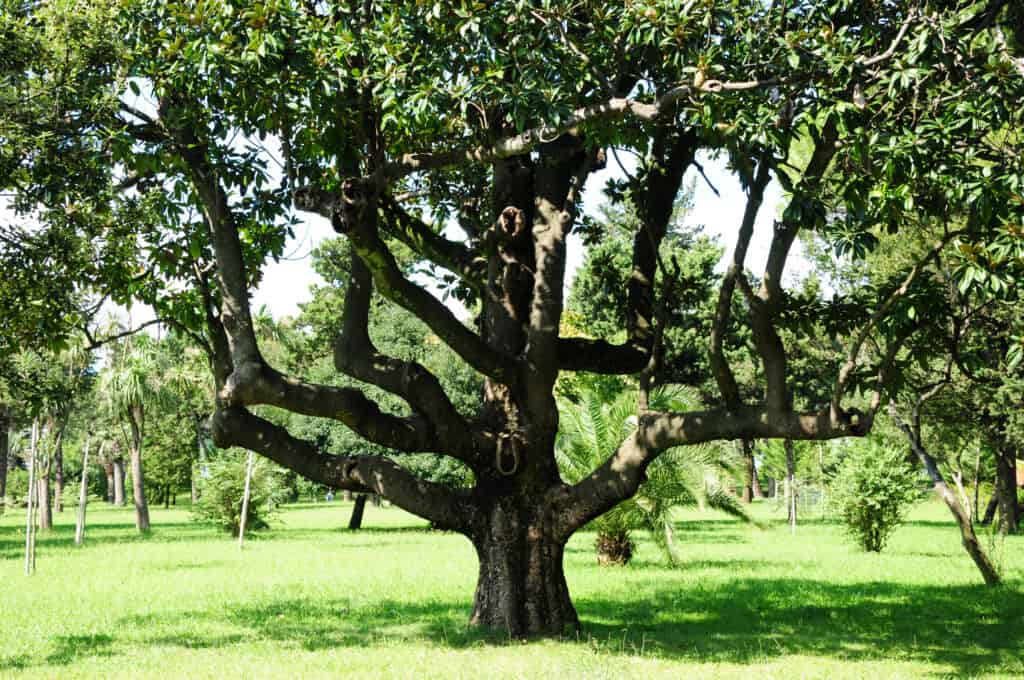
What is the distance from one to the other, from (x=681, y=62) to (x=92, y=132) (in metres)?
4.85

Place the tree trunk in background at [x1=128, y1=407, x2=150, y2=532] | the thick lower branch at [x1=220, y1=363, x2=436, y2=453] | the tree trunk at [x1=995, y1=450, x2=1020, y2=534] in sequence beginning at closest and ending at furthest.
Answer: the thick lower branch at [x1=220, y1=363, x2=436, y2=453] < the tree trunk at [x1=995, y1=450, x2=1020, y2=534] < the tree trunk in background at [x1=128, y1=407, x2=150, y2=532]

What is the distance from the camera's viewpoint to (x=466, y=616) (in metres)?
12.4

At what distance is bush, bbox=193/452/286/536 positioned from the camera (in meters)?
30.3

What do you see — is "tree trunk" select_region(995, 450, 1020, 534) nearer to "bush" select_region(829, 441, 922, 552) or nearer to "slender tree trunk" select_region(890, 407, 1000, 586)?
"bush" select_region(829, 441, 922, 552)

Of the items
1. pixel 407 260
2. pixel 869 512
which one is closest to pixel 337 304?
pixel 407 260

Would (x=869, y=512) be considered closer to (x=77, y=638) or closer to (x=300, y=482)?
(x=77, y=638)

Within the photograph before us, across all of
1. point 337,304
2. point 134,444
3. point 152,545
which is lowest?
point 152,545

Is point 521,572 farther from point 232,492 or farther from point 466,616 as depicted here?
point 232,492

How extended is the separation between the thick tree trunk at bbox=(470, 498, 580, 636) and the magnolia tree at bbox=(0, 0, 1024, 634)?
32mm

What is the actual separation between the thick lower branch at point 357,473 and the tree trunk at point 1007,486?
25.7 m

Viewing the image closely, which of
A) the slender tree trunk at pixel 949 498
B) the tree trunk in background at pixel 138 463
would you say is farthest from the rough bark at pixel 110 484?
the slender tree trunk at pixel 949 498

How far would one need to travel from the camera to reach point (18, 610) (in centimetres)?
1392

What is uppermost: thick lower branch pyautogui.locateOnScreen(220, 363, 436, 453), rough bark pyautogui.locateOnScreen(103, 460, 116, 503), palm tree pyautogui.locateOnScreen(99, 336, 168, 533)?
palm tree pyautogui.locateOnScreen(99, 336, 168, 533)

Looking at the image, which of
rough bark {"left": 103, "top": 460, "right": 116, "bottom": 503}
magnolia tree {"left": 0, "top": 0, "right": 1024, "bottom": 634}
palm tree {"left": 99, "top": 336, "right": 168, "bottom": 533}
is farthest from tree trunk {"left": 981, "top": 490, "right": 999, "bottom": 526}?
rough bark {"left": 103, "top": 460, "right": 116, "bottom": 503}
